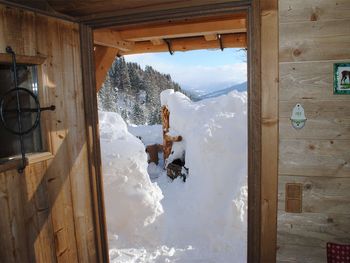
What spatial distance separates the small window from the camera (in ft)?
4.53

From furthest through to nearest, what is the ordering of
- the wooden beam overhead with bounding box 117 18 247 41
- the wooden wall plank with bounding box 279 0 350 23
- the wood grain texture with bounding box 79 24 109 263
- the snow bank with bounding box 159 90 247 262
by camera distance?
the snow bank with bounding box 159 90 247 262 → the wooden beam overhead with bounding box 117 18 247 41 → the wood grain texture with bounding box 79 24 109 263 → the wooden wall plank with bounding box 279 0 350 23

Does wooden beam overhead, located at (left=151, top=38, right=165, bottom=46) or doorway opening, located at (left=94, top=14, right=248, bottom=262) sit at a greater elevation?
wooden beam overhead, located at (left=151, top=38, right=165, bottom=46)

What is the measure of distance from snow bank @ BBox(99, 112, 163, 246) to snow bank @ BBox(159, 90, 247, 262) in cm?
69

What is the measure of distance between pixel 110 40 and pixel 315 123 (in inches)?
69.0

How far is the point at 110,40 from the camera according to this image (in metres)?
2.39

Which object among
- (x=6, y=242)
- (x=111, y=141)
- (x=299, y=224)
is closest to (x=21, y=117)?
(x=6, y=242)

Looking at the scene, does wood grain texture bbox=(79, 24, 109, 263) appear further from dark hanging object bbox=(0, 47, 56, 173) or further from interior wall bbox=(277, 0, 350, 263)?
interior wall bbox=(277, 0, 350, 263)

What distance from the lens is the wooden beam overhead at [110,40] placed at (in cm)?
220

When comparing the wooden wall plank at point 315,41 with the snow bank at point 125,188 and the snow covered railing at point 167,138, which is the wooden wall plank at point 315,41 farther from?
the snow covered railing at point 167,138

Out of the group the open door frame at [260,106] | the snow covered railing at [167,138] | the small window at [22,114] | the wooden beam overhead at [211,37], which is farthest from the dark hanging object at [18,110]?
the snow covered railing at [167,138]

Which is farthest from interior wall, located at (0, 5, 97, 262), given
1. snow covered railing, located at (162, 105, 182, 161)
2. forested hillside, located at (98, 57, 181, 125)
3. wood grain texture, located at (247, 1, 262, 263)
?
forested hillside, located at (98, 57, 181, 125)

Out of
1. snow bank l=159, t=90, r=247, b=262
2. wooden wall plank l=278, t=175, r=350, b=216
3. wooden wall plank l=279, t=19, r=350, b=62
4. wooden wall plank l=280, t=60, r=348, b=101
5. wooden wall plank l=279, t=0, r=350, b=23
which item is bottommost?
snow bank l=159, t=90, r=247, b=262

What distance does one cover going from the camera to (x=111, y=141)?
390cm

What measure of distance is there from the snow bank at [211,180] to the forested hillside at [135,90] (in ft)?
16.5
